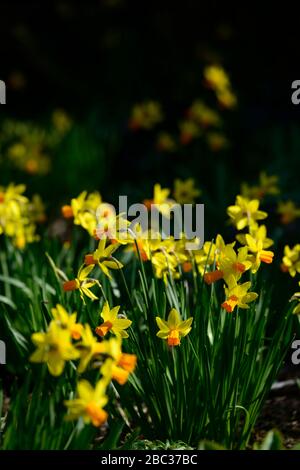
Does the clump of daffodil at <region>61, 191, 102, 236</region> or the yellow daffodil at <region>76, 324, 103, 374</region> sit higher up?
the clump of daffodil at <region>61, 191, 102, 236</region>

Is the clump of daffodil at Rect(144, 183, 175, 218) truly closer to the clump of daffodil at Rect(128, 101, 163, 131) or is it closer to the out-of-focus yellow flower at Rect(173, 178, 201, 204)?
the out-of-focus yellow flower at Rect(173, 178, 201, 204)

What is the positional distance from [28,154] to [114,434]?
2642 millimetres

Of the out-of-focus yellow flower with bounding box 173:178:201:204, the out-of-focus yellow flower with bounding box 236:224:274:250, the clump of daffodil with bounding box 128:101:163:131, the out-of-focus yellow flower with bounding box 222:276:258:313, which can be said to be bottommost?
the out-of-focus yellow flower with bounding box 222:276:258:313

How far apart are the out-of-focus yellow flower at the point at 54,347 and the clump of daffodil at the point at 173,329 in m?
0.35

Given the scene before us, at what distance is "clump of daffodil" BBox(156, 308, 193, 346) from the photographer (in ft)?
5.29

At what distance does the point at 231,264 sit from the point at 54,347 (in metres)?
0.56

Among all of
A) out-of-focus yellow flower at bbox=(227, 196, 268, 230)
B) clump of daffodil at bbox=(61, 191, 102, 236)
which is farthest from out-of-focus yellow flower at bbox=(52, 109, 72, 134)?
out-of-focus yellow flower at bbox=(227, 196, 268, 230)

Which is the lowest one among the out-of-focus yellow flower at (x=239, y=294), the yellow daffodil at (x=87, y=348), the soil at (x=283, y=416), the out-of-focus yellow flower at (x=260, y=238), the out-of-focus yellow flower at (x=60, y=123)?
the soil at (x=283, y=416)

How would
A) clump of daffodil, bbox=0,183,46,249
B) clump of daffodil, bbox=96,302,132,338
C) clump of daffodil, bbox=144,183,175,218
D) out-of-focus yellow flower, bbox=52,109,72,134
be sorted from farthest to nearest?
out-of-focus yellow flower, bbox=52,109,72,134 < clump of daffodil, bbox=0,183,46,249 < clump of daffodil, bbox=144,183,175,218 < clump of daffodil, bbox=96,302,132,338

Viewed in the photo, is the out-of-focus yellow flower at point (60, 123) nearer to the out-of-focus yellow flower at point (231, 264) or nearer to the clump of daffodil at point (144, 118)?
the clump of daffodil at point (144, 118)

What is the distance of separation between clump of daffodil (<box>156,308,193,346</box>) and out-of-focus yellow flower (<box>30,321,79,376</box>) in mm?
354

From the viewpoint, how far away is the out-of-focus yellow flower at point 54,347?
130 cm

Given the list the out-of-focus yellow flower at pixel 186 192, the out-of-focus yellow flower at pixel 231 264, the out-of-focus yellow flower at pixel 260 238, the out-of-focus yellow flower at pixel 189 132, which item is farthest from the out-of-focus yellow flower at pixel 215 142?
the out-of-focus yellow flower at pixel 231 264

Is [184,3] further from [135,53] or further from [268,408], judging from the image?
[268,408]
